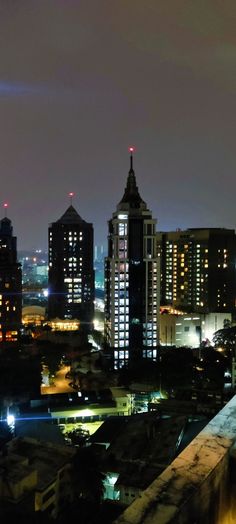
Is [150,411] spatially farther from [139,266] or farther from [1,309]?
[1,309]

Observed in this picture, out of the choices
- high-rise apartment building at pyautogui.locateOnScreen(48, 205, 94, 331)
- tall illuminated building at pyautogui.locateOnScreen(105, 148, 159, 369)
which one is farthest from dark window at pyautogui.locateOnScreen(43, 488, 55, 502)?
high-rise apartment building at pyautogui.locateOnScreen(48, 205, 94, 331)

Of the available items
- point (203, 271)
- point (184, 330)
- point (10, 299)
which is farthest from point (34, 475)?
point (203, 271)

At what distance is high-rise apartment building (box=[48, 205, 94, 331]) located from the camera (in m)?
34.2

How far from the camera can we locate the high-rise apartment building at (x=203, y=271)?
34562mm

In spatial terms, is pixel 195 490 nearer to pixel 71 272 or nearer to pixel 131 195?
pixel 131 195

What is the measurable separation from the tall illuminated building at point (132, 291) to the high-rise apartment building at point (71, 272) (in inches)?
485

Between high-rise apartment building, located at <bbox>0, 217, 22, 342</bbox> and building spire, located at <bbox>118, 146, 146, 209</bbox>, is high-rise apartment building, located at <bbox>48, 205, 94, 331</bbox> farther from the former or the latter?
building spire, located at <bbox>118, 146, 146, 209</bbox>

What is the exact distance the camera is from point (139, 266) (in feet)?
70.5

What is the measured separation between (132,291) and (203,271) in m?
14.8

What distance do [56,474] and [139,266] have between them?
13891 millimetres

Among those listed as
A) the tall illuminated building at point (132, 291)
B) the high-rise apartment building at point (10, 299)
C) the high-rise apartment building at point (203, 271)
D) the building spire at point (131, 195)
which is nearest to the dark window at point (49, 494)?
the tall illuminated building at point (132, 291)

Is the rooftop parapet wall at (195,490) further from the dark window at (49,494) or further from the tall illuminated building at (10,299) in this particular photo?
the tall illuminated building at (10,299)

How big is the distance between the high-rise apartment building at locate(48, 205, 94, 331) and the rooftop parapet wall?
31955 mm

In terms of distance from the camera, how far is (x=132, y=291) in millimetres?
21484
